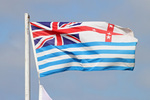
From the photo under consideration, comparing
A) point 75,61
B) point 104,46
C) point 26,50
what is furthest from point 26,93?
point 104,46

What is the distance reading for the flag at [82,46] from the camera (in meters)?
22.0

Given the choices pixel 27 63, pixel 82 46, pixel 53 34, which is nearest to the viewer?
pixel 27 63

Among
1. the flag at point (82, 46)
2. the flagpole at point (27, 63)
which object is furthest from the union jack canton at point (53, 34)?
the flagpole at point (27, 63)

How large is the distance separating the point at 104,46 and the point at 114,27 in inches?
49.2

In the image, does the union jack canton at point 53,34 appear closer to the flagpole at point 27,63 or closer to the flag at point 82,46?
the flag at point 82,46

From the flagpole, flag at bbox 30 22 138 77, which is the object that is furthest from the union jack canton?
the flagpole

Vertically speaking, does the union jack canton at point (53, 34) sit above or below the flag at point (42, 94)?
above

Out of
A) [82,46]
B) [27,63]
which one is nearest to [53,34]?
[82,46]

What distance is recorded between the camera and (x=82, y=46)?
2259cm

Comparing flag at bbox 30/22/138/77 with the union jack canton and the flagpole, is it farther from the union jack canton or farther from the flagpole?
the flagpole

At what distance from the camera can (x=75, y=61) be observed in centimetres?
2220

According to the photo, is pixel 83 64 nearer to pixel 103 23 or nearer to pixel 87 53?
pixel 87 53

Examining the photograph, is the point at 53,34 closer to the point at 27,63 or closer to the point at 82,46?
the point at 82,46

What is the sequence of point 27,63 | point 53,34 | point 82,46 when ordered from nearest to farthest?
point 27,63, point 53,34, point 82,46
